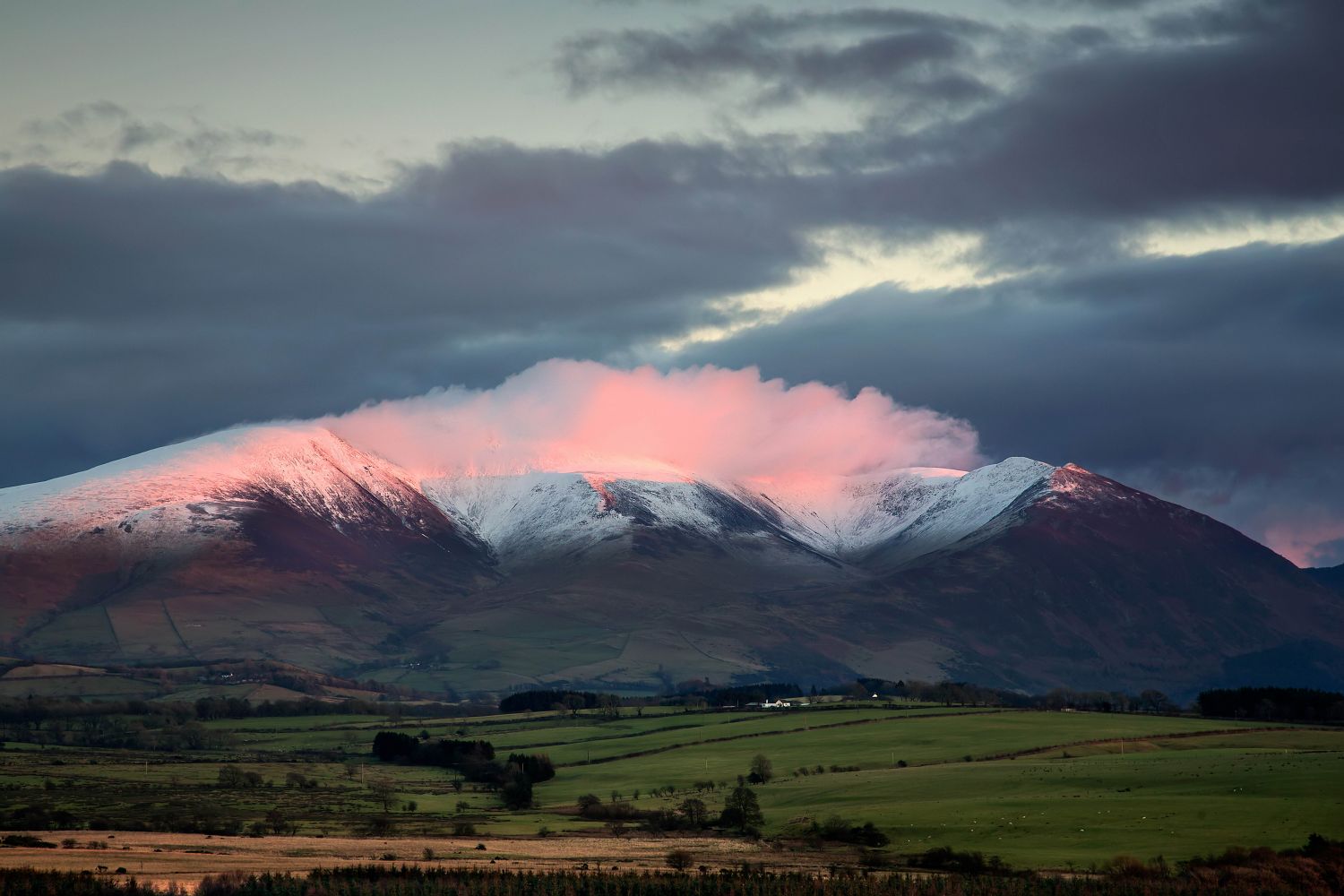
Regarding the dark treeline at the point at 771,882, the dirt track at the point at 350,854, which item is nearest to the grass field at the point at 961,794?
the dirt track at the point at 350,854

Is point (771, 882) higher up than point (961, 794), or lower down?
lower down

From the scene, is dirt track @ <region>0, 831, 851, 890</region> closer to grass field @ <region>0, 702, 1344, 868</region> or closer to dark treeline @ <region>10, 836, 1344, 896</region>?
grass field @ <region>0, 702, 1344, 868</region>

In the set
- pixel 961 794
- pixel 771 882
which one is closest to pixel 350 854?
pixel 771 882

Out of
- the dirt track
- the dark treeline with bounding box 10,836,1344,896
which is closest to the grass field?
the dirt track

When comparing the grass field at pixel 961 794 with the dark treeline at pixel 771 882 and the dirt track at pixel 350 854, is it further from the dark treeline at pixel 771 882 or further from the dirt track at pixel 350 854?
the dark treeline at pixel 771 882

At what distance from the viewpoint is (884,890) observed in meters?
102

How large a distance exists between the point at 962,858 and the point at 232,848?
5582 centimetres

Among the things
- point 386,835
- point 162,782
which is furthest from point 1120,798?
point 162,782

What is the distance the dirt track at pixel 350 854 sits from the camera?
358 feet

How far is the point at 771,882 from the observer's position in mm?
105625

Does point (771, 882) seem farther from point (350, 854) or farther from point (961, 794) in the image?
point (961, 794)

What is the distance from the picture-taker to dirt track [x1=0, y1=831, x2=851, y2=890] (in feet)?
358

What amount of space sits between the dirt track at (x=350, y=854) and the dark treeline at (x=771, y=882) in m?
4.67

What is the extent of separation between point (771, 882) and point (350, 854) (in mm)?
34446
